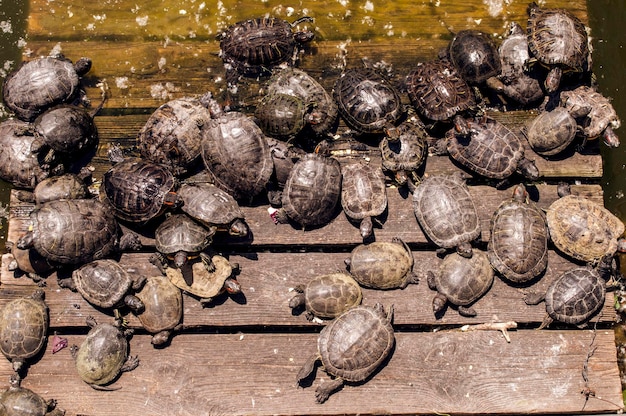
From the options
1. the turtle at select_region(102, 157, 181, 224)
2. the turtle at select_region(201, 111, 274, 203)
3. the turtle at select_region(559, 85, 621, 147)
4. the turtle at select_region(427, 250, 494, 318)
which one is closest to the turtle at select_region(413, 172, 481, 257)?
the turtle at select_region(427, 250, 494, 318)

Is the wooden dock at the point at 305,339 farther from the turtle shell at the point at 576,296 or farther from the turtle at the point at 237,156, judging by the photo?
the turtle at the point at 237,156

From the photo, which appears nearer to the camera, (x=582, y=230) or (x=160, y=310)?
(x=160, y=310)

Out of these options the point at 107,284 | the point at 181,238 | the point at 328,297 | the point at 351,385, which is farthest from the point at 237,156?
the point at 351,385

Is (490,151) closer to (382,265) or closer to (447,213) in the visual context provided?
(447,213)

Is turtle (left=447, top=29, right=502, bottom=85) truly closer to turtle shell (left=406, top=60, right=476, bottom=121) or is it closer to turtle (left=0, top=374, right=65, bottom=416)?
turtle shell (left=406, top=60, right=476, bottom=121)

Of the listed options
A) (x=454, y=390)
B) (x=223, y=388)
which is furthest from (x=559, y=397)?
(x=223, y=388)

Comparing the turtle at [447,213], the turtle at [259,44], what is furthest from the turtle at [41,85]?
the turtle at [447,213]

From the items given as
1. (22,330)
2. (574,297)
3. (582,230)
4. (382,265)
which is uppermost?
(582,230)
